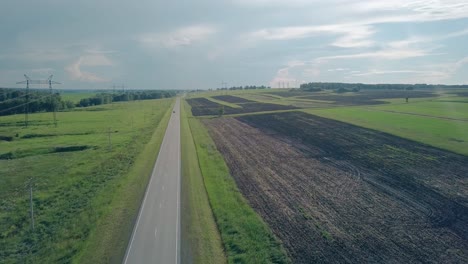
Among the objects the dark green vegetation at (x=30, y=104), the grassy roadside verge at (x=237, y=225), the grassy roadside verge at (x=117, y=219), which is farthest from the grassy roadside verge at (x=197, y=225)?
the dark green vegetation at (x=30, y=104)

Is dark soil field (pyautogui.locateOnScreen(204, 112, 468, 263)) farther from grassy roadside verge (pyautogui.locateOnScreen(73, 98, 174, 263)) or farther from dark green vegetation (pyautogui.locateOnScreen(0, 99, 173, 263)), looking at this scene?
dark green vegetation (pyautogui.locateOnScreen(0, 99, 173, 263))

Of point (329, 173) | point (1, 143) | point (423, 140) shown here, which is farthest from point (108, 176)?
point (423, 140)

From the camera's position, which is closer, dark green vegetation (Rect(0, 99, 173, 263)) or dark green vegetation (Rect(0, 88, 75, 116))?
dark green vegetation (Rect(0, 99, 173, 263))

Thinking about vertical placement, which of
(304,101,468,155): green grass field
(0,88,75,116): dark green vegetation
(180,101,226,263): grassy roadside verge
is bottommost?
(180,101,226,263): grassy roadside verge

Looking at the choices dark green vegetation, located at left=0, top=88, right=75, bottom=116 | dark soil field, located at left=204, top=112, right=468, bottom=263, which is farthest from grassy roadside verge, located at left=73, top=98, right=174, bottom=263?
dark green vegetation, located at left=0, top=88, right=75, bottom=116

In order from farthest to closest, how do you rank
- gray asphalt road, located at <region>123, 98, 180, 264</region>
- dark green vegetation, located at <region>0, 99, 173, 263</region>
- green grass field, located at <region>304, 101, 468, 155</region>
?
green grass field, located at <region>304, 101, 468, 155</region> < dark green vegetation, located at <region>0, 99, 173, 263</region> < gray asphalt road, located at <region>123, 98, 180, 264</region>

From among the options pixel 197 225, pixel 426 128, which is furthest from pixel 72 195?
pixel 426 128
